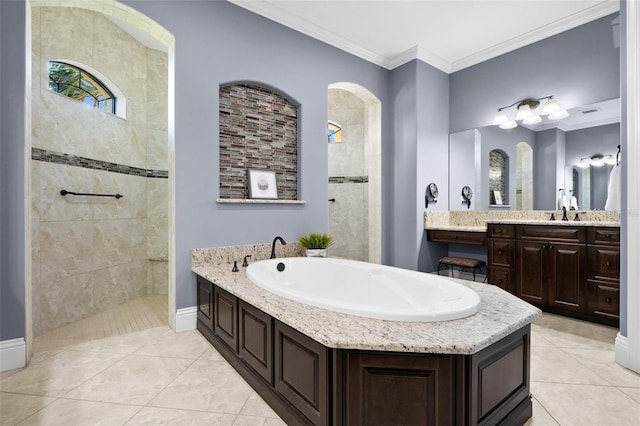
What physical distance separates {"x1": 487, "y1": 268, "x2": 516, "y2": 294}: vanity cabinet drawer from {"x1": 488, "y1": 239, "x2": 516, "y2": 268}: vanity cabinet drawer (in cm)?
6

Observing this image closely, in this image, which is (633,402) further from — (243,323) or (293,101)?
(293,101)

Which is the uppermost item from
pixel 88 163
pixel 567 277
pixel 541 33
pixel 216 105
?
pixel 541 33

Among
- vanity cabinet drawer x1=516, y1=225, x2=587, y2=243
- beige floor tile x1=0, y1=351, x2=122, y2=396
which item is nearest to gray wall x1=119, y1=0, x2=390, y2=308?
beige floor tile x1=0, y1=351, x2=122, y2=396

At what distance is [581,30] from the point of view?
323 centimetres

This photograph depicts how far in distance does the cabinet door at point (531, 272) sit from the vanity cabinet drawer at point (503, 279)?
0.18ft

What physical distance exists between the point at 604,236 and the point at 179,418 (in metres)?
3.33

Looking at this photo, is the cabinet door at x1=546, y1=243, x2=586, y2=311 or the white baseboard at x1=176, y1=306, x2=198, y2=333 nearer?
the white baseboard at x1=176, y1=306, x2=198, y2=333

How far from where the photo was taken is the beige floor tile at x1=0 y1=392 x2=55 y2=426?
152cm

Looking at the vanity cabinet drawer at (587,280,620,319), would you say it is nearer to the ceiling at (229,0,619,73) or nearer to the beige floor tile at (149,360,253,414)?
the ceiling at (229,0,619,73)

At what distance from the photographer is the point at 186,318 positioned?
8.70 feet

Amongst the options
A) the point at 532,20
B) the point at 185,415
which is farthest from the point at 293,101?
the point at 185,415

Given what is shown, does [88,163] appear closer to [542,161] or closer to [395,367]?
[395,367]

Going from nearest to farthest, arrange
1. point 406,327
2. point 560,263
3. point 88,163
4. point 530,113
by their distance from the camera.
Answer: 1. point 406,327
2. point 560,263
3. point 88,163
4. point 530,113

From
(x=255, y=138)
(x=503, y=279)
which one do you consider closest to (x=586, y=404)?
(x=503, y=279)
